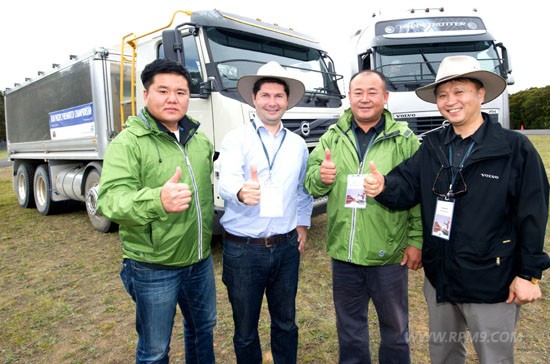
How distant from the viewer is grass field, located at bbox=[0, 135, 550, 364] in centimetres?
285

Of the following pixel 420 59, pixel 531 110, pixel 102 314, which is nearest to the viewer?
pixel 102 314

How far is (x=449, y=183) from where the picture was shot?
6.12 ft

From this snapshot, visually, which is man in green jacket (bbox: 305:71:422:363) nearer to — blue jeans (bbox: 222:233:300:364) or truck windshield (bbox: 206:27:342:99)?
blue jeans (bbox: 222:233:300:364)

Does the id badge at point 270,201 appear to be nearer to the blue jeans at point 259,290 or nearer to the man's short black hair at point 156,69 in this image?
the blue jeans at point 259,290

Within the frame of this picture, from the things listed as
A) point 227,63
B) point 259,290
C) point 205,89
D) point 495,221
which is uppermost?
point 227,63

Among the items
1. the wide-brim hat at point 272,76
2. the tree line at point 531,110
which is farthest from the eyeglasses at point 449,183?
the tree line at point 531,110

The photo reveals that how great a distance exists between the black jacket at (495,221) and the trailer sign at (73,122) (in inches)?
210

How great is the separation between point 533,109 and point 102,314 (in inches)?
2723

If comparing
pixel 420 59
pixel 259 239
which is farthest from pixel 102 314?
pixel 420 59

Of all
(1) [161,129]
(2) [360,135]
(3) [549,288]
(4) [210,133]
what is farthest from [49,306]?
(3) [549,288]

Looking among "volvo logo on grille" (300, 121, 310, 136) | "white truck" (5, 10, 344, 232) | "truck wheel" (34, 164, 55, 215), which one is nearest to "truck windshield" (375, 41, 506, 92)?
"white truck" (5, 10, 344, 232)

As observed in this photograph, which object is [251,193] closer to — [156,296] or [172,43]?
[156,296]

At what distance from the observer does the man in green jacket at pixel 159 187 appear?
6.02ft

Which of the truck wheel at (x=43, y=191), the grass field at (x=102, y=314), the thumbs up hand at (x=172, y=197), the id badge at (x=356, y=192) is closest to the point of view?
the thumbs up hand at (x=172, y=197)
